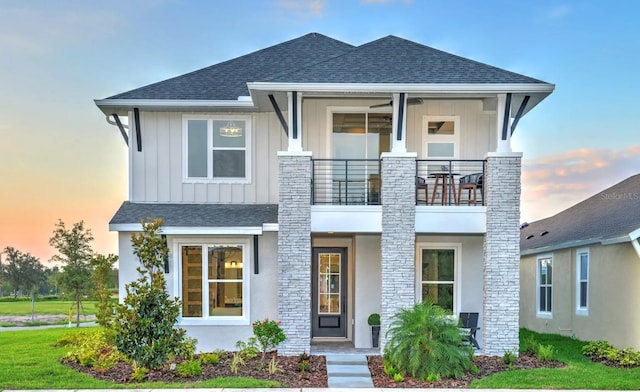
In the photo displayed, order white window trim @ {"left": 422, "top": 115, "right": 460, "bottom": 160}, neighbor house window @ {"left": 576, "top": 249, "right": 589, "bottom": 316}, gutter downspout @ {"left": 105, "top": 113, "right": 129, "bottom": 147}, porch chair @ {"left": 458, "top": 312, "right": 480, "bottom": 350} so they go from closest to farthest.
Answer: porch chair @ {"left": 458, "top": 312, "right": 480, "bottom": 350}, white window trim @ {"left": 422, "top": 115, "right": 460, "bottom": 160}, gutter downspout @ {"left": 105, "top": 113, "right": 129, "bottom": 147}, neighbor house window @ {"left": 576, "top": 249, "right": 589, "bottom": 316}

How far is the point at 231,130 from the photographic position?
11789 millimetres

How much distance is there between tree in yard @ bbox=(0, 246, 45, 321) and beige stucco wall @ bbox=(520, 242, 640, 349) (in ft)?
113

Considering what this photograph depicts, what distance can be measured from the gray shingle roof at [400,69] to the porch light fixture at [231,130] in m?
2.03

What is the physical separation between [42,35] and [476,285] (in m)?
13.9

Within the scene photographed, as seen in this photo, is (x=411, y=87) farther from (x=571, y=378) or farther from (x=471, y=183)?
(x=571, y=378)

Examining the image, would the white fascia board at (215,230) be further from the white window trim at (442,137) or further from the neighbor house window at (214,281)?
the white window trim at (442,137)

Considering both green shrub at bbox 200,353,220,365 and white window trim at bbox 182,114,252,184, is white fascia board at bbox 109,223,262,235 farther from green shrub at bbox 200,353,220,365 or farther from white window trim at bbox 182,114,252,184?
green shrub at bbox 200,353,220,365

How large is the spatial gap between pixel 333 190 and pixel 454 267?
337 cm

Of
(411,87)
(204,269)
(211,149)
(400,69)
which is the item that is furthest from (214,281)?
(400,69)

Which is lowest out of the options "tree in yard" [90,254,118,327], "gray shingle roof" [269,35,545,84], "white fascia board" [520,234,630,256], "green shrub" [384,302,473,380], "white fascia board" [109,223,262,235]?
"green shrub" [384,302,473,380]

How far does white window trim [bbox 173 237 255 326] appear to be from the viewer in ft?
35.9

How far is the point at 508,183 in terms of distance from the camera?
10.1 meters

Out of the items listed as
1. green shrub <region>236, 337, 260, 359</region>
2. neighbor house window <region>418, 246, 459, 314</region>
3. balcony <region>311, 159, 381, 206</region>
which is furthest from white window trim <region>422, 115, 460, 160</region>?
green shrub <region>236, 337, 260, 359</region>

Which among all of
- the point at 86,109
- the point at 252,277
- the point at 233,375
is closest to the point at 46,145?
the point at 86,109
